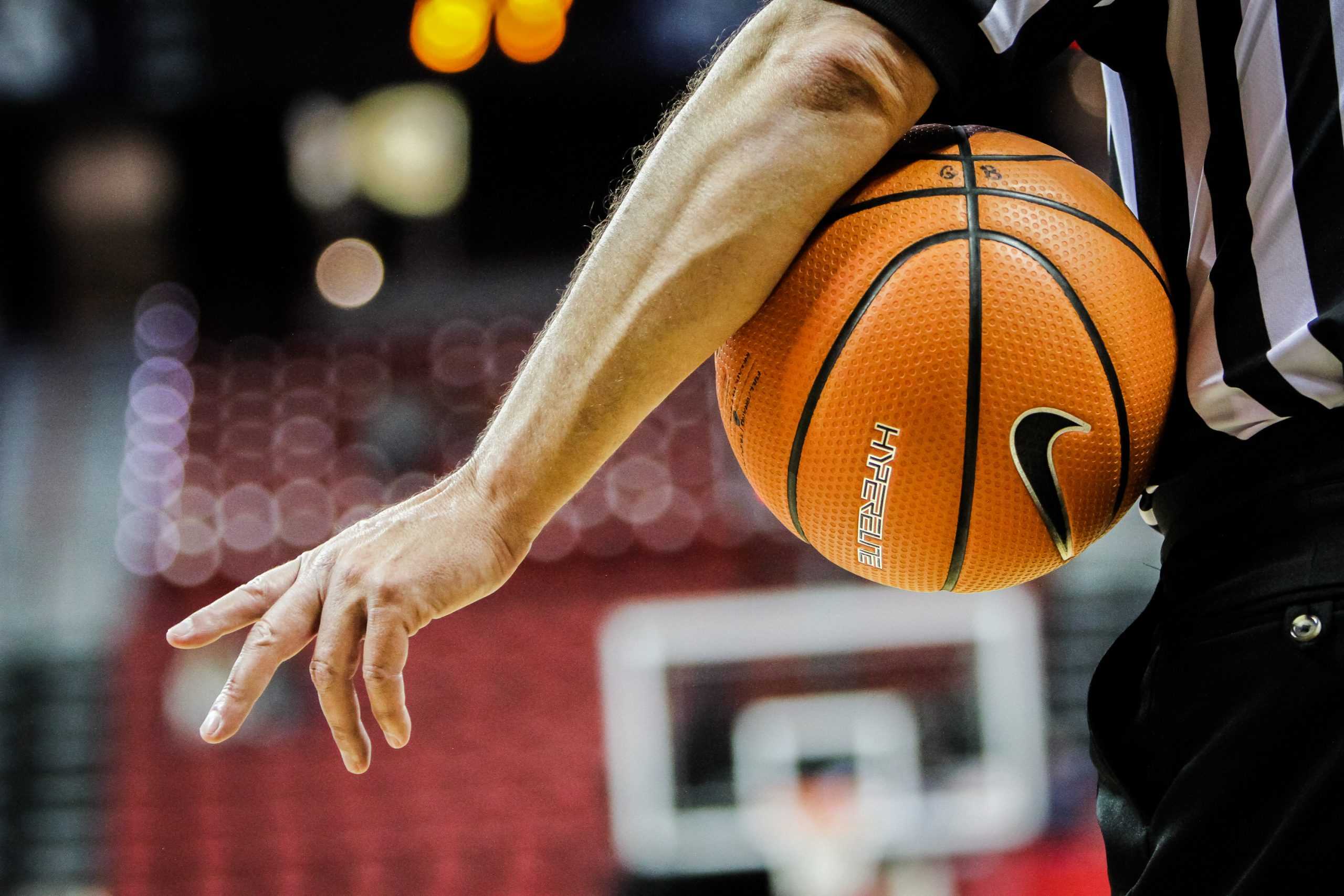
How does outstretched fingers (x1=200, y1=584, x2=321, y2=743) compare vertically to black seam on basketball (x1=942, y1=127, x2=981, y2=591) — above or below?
below

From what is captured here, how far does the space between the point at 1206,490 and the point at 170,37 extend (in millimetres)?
6602

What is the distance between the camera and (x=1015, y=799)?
227 inches

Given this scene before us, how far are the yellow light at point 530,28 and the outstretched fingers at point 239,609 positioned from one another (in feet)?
18.9

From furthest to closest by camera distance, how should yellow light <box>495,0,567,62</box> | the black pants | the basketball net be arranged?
yellow light <box>495,0,567,62</box>
the basketball net
the black pants

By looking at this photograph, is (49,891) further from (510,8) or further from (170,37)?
(510,8)

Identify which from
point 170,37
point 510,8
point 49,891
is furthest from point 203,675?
point 510,8

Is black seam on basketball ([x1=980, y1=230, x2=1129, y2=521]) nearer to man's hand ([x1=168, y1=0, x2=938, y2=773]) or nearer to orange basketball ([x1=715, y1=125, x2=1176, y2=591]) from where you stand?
orange basketball ([x1=715, y1=125, x2=1176, y2=591])

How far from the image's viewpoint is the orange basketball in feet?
3.22

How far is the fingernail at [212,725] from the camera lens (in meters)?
0.99

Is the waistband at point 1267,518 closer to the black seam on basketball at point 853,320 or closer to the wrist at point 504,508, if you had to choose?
the black seam on basketball at point 853,320

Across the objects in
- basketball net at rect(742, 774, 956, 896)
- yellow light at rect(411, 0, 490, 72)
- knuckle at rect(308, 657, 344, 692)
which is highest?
knuckle at rect(308, 657, 344, 692)

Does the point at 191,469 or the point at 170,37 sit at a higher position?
the point at 170,37

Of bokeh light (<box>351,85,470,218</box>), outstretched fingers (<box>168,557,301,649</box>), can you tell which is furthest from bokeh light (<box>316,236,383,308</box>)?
outstretched fingers (<box>168,557,301,649</box>)

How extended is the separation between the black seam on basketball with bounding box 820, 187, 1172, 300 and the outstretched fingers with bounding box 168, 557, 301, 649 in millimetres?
559
